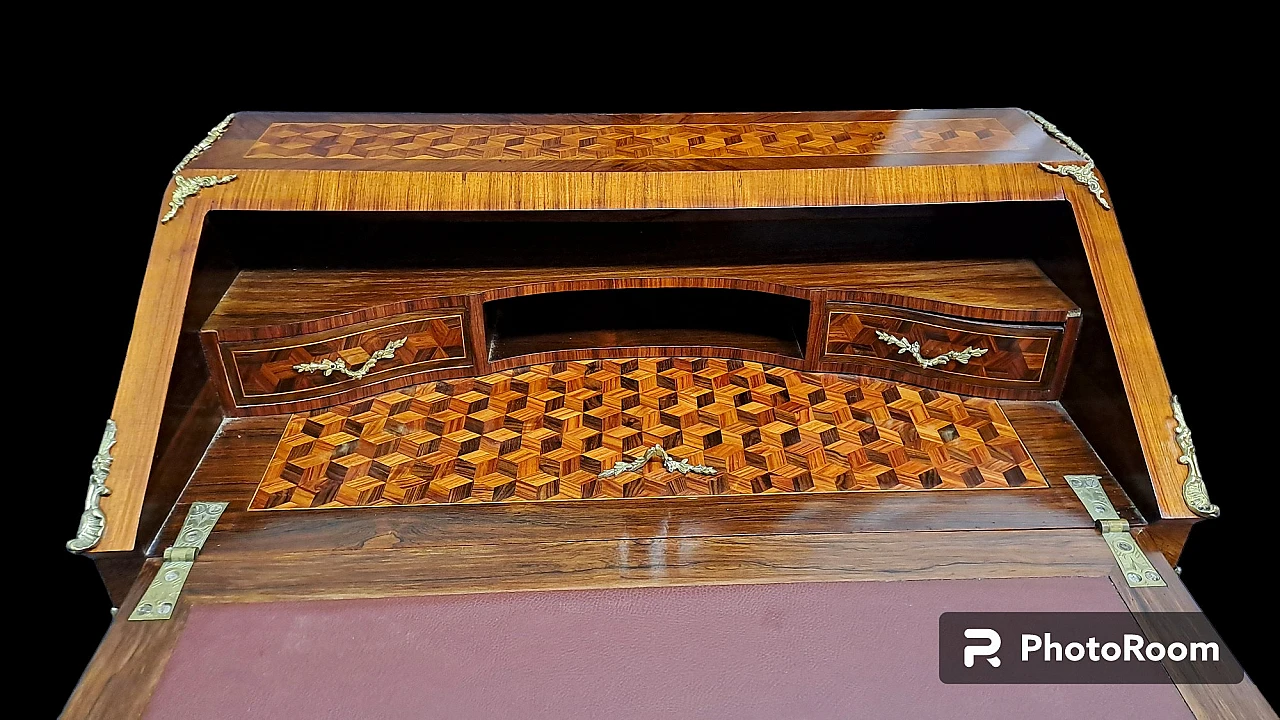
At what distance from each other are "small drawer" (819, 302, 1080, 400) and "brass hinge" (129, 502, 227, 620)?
1365 millimetres

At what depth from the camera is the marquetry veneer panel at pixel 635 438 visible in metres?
1.77

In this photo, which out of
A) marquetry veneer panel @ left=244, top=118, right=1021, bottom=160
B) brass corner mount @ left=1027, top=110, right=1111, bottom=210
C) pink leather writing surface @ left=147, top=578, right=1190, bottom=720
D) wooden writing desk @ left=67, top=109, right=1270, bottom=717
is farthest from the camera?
marquetry veneer panel @ left=244, top=118, right=1021, bottom=160

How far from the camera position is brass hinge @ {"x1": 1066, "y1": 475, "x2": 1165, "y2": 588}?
1540mm

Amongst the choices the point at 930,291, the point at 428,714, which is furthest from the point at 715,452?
the point at 428,714

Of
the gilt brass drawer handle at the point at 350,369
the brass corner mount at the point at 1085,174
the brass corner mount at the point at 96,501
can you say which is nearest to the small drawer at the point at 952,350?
the brass corner mount at the point at 1085,174

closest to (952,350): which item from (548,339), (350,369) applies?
(548,339)

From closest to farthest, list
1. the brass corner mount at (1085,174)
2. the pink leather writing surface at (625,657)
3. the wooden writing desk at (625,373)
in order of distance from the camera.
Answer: the pink leather writing surface at (625,657) → the wooden writing desk at (625,373) → the brass corner mount at (1085,174)

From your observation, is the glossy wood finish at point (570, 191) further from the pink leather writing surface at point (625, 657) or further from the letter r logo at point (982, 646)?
the letter r logo at point (982, 646)

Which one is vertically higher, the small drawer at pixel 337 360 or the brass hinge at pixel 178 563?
the small drawer at pixel 337 360

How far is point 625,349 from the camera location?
7.27ft

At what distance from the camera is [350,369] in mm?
2000

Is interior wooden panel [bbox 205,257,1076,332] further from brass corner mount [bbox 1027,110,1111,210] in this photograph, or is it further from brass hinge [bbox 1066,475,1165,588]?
brass hinge [bbox 1066,475,1165,588]

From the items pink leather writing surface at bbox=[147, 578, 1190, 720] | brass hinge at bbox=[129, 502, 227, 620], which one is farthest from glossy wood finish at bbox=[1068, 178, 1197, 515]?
brass hinge at bbox=[129, 502, 227, 620]

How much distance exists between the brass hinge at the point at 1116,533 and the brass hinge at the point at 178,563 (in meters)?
1.65
